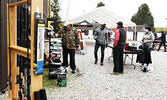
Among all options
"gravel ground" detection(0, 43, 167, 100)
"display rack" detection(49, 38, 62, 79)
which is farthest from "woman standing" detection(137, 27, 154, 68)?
"display rack" detection(49, 38, 62, 79)

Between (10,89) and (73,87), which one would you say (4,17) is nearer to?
(10,89)

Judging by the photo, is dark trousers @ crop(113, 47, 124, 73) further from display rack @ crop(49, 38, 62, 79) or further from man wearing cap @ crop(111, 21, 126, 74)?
display rack @ crop(49, 38, 62, 79)

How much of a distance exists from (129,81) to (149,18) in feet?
200

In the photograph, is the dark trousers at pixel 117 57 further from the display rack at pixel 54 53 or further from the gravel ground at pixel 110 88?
the display rack at pixel 54 53

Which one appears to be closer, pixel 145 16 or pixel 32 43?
pixel 32 43

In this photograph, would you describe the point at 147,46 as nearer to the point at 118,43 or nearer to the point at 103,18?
the point at 118,43

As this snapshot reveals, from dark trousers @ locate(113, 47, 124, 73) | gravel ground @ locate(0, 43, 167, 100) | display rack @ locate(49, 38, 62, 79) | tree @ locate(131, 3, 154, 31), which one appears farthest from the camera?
tree @ locate(131, 3, 154, 31)

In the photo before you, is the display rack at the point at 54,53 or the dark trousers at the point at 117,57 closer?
the display rack at the point at 54,53

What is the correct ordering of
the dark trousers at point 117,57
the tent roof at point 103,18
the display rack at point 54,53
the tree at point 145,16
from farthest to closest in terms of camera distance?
the tree at point 145,16 < the tent roof at point 103,18 < the dark trousers at point 117,57 < the display rack at point 54,53

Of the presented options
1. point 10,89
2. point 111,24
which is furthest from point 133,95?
point 111,24

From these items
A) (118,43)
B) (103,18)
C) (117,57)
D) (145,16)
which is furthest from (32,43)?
(145,16)

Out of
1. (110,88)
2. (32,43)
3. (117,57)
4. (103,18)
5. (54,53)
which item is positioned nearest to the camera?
(32,43)

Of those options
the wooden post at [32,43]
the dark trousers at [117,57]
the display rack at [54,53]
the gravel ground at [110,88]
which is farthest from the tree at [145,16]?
the wooden post at [32,43]

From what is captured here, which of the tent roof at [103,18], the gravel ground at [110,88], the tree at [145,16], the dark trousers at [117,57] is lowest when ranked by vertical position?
the gravel ground at [110,88]
